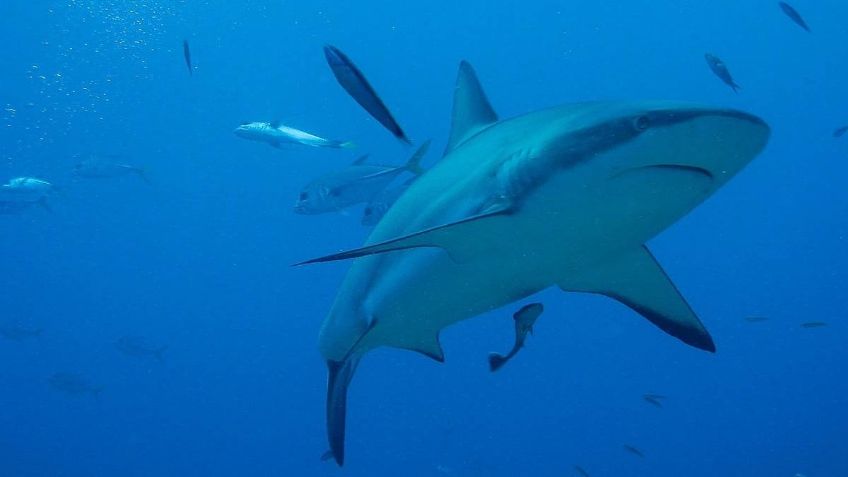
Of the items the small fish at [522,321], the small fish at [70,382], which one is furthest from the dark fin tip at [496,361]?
the small fish at [70,382]

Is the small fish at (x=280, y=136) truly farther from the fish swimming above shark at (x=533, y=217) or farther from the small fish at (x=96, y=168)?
the small fish at (x=96, y=168)

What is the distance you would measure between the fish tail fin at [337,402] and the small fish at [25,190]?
9258mm

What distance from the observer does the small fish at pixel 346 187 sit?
6.26 meters

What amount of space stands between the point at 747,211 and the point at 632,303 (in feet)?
129

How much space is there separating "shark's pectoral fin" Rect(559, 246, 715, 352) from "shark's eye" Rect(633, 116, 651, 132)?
1.03 metres

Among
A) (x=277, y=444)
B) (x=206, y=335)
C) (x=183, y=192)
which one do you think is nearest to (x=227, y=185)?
(x=183, y=192)

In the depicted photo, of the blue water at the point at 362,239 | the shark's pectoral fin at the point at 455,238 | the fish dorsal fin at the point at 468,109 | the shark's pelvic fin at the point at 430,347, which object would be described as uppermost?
the fish dorsal fin at the point at 468,109

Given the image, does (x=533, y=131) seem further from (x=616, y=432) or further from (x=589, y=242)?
(x=616, y=432)

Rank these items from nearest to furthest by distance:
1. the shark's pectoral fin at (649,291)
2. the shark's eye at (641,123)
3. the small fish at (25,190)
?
1. the shark's eye at (641,123)
2. the shark's pectoral fin at (649,291)
3. the small fish at (25,190)

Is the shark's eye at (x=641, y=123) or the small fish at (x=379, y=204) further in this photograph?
the small fish at (x=379, y=204)

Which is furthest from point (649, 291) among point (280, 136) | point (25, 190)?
point (25, 190)

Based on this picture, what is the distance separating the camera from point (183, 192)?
4397 cm

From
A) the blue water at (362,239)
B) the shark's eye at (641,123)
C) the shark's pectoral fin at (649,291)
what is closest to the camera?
the shark's eye at (641,123)

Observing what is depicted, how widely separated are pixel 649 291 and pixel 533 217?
1078 mm
